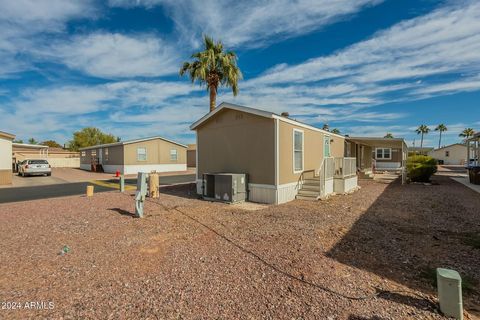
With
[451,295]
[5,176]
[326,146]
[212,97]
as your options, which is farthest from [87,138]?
[451,295]

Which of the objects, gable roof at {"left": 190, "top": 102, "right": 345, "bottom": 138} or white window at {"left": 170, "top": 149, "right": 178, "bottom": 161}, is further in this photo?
white window at {"left": 170, "top": 149, "right": 178, "bottom": 161}

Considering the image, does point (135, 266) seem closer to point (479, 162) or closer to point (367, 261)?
point (367, 261)

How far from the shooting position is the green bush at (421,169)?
619 inches

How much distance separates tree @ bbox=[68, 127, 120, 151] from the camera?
51.5 m

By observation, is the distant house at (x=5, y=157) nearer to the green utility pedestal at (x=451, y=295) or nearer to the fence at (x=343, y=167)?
the fence at (x=343, y=167)

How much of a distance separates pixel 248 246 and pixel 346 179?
8.79 metres

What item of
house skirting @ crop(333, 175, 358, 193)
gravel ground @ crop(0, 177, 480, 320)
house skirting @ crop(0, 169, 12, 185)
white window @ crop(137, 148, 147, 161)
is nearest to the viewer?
gravel ground @ crop(0, 177, 480, 320)

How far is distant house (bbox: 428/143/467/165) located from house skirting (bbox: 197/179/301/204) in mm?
51170

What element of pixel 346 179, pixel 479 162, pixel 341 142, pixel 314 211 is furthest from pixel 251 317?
pixel 479 162

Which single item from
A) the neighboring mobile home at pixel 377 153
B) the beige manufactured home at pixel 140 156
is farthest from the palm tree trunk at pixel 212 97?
the beige manufactured home at pixel 140 156

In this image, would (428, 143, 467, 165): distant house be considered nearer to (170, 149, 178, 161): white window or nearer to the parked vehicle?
(170, 149, 178, 161): white window

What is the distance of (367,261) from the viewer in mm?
4184

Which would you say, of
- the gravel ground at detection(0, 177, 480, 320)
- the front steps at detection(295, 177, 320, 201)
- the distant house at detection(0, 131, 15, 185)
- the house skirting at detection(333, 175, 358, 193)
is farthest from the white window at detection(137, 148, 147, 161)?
the house skirting at detection(333, 175, 358, 193)

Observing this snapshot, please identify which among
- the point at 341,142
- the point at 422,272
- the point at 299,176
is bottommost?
the point at 422,272
